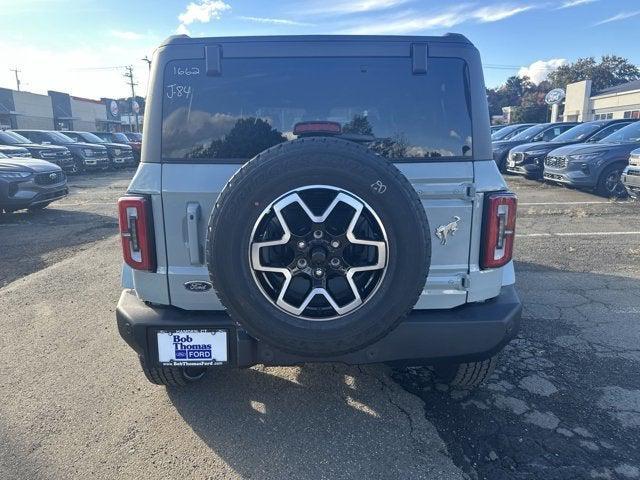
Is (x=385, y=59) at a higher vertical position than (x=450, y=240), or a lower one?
higher

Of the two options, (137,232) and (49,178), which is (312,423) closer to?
(137,232)

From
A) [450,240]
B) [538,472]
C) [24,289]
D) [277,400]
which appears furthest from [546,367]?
[24,289]

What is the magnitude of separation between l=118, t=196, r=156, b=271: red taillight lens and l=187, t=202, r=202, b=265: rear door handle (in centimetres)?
21

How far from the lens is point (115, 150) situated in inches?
816

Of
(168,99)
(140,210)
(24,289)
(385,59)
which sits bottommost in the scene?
(24,289)

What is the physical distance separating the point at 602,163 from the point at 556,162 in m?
1.16

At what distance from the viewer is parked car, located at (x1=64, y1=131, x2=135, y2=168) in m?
20.6

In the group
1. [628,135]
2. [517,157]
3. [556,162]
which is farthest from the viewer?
[517,157]

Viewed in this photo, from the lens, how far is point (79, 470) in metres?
2.36

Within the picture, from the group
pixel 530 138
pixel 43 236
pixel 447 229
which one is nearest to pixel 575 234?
pixel 447 229

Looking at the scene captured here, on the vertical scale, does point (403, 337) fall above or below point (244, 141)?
below

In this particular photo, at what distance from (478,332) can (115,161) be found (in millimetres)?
21206

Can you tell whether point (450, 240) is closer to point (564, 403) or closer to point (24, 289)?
point (564, 403)

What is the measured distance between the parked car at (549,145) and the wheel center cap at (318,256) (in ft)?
40.0
